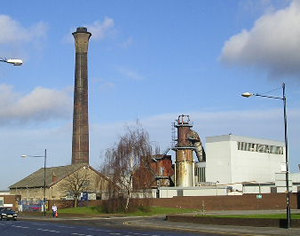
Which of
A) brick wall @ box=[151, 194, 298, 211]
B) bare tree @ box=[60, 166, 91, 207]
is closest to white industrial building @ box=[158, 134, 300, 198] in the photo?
brick wall @ box=[151, 194, 298, 211]

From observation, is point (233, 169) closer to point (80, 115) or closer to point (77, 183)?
point (77, 183)

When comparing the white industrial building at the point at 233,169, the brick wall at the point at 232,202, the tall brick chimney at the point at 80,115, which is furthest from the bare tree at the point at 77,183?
the brick wall at the point at 232,202

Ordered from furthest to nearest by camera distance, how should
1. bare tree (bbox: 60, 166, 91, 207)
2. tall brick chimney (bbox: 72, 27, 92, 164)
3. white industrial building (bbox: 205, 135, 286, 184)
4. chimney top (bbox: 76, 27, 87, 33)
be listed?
chimney top (bbox: 76, 27, 87, 33), tall brick chimney (bbox: 72, 27, 92, 164), white industrial building (bbox: 205, 135, 286, 184), bare tree (bbox: 60, 166, 91, 207)

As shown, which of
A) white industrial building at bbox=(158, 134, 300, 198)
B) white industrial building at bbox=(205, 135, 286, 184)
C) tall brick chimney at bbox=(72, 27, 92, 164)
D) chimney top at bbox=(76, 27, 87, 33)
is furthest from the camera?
chimney top at bbox=(76, 27, 87, 33)

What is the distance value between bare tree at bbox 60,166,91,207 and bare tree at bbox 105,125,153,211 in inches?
818

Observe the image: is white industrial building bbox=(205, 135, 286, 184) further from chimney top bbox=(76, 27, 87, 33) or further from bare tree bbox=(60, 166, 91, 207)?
chimney top bbox=(76, 27, 87, 33)

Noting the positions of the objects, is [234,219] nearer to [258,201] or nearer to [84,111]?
[258,201]

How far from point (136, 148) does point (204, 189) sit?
2394cm

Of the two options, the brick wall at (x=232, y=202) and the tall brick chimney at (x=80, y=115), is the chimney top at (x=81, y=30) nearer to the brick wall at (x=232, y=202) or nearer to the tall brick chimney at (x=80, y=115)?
the tall brick chimney at (x=80, y=115)

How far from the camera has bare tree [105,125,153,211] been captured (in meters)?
56.8

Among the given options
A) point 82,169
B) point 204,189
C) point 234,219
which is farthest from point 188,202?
point 234,219

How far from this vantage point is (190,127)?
88.1 meters

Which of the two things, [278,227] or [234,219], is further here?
[234,219]

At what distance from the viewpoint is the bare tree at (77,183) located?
259 feet
